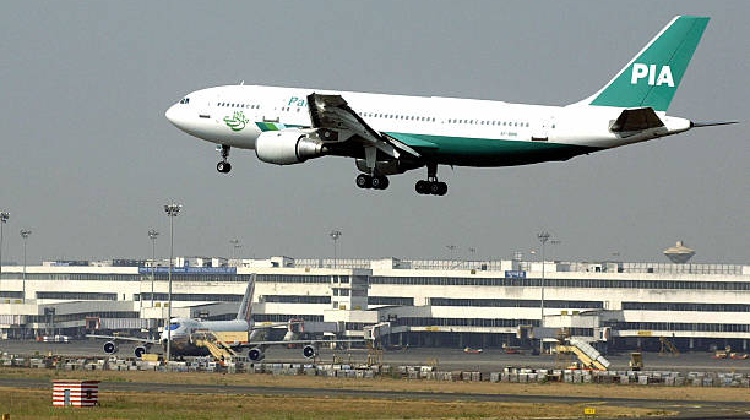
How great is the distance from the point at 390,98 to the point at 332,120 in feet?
13.5

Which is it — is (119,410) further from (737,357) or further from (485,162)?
(737,357)

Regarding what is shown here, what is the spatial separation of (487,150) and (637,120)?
32.0ft

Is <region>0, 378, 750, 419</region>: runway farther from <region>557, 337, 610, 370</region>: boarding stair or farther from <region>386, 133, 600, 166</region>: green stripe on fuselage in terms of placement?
<region>557, 337, 610, 370</region>: boarding stair

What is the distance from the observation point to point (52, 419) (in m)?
74.0

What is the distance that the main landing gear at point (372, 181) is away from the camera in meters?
95.8

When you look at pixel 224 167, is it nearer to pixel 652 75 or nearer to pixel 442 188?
pixel 442 188

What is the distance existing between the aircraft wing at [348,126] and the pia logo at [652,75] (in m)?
14.4

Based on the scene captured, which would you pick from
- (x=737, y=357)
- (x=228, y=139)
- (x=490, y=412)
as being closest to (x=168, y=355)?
(x=228, y=139)

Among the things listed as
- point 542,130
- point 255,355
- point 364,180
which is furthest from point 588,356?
point 542,130

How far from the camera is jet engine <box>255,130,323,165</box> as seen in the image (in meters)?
93.1

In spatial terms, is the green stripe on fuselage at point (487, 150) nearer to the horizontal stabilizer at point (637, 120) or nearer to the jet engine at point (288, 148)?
the horizontal stabilizer at point (637, 120)

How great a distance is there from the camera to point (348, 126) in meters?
92.6

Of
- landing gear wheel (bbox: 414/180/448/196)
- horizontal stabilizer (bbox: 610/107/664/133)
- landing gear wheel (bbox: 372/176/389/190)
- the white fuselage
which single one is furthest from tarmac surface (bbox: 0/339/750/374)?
horizontal stabilizer (bbox: 610/107/664/133)

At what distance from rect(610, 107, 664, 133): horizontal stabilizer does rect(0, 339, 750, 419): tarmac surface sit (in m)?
16.4
